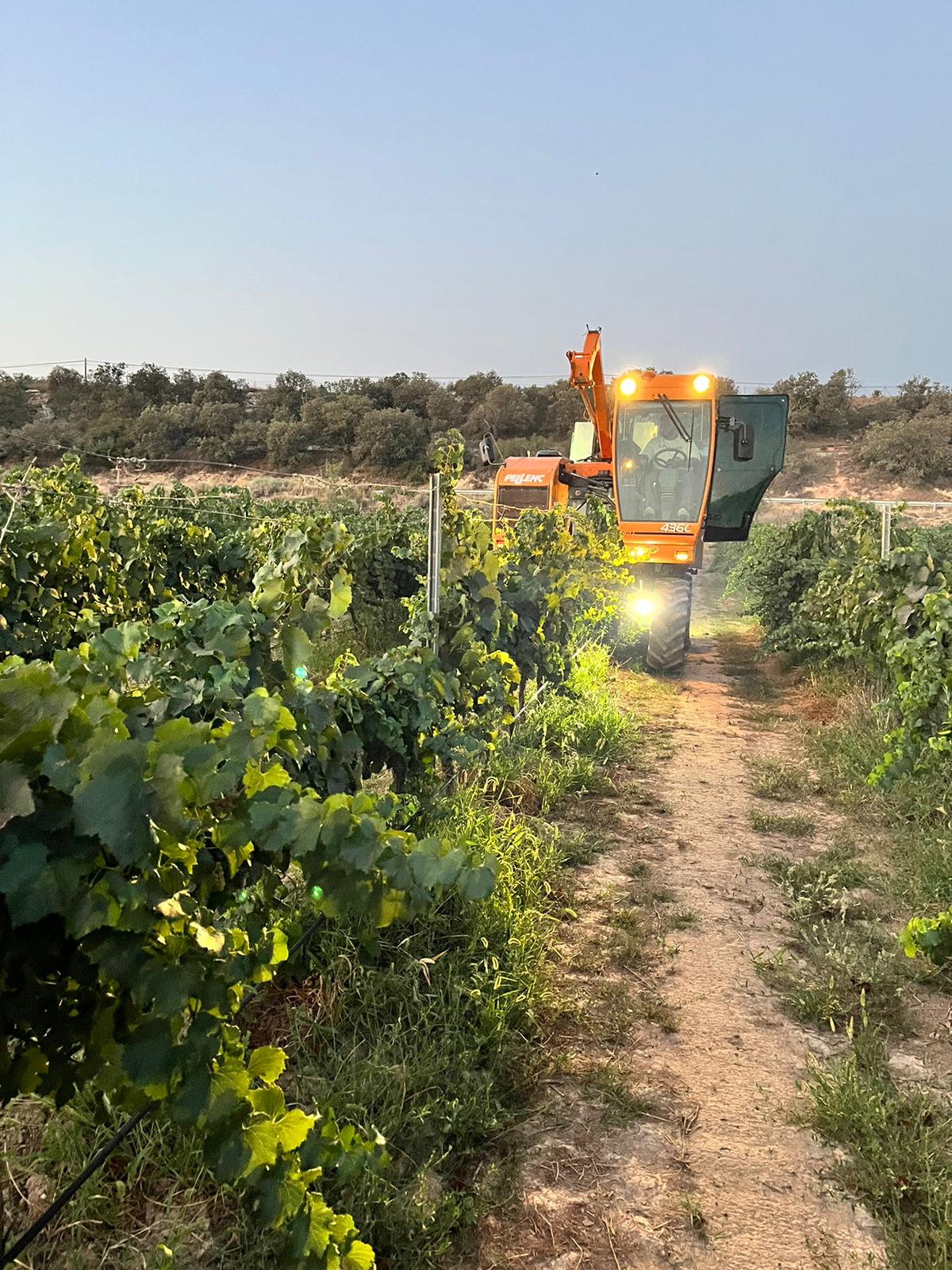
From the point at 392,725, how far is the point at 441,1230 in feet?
5.44

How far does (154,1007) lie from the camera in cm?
122

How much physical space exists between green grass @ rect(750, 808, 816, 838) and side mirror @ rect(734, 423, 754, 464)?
4.34 m

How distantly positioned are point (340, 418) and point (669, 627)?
1208 inches

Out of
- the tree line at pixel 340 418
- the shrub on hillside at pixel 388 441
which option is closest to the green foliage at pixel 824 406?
the tree line at pixel 340 418

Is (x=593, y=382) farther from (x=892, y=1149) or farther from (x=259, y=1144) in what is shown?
(x=259, y=1144)

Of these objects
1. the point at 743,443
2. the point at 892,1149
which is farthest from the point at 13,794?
the point at 743,443

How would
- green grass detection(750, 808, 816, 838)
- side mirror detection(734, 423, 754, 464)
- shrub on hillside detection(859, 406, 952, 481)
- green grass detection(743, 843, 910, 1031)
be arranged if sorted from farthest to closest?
1. shrub on hillside detection(859, 406, 952, 481)
2. side mirror detection(734, 423, 754, 464)
3. green grass detection(750, 808, 816, 838)
4. green grass detection(743, 843, 910, 1031)

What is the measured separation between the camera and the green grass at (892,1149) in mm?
2117

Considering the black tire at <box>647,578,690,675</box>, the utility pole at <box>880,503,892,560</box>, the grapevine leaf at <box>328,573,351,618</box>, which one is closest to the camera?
the grapevine leaf at <box>328,573,351,618</box>

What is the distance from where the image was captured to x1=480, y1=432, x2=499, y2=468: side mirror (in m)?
8.42

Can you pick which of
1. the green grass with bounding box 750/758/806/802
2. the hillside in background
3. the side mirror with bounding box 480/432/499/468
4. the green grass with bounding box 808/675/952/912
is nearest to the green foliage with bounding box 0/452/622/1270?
the green grass with bounding box 808/675/952/912

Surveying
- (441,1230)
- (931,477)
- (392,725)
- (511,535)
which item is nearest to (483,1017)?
(441,1230)

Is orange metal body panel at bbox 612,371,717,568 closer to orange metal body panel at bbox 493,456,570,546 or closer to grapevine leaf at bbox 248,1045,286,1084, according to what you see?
orange metal body panel at bbox 493,456,570,546

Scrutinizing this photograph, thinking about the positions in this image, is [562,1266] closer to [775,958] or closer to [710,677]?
[775,958]
